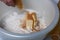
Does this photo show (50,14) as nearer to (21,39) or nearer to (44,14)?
(44,14)

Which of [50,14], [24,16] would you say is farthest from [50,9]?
[24,16]

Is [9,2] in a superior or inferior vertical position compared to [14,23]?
superior

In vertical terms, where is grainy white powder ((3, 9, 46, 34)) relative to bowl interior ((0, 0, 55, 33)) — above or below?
below

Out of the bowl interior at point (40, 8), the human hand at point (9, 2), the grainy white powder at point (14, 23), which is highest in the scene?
the human hand at point (9, 2)

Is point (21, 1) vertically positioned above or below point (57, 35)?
above

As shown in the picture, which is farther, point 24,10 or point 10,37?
point 24,10

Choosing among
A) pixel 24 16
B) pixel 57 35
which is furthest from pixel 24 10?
pixel 57 35

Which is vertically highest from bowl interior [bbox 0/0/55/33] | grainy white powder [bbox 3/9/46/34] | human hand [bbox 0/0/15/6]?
human hand [bbox 0/0/15/6]

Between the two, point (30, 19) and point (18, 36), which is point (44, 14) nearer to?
point (30, 19)

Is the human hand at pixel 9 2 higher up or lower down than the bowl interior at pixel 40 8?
higher up
